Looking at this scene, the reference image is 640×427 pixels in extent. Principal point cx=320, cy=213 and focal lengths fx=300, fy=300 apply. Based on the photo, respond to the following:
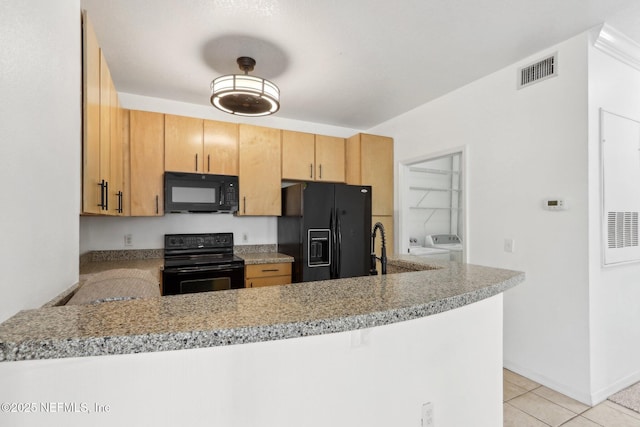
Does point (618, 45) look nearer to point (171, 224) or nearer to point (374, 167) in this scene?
point (374, 167)

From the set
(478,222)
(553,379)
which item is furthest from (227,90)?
(553,379)

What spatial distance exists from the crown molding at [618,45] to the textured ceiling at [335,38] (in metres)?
0.05

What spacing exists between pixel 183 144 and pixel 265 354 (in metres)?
2.87

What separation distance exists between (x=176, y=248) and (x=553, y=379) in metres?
3.56

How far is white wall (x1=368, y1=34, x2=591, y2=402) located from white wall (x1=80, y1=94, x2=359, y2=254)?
2277 mm

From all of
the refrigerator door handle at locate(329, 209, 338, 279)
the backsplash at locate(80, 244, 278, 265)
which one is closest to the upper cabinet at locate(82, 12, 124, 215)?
the backsplash at locate(80, 244, 278, 265)

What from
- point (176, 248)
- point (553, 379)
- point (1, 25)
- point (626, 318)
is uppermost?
point (1, 25)

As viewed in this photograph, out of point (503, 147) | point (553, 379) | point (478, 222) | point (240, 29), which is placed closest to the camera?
point (240, 29)

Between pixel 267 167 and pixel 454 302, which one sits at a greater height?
pixel 267 167

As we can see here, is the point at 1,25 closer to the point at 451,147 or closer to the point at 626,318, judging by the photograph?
the point at 451,147

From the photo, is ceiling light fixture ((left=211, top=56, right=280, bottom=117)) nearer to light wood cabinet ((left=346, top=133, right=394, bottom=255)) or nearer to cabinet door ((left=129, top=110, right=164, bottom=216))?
cabinet door ((left=129, top=110, right=164, bottom=216))

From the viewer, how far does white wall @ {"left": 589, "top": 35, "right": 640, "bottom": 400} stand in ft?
6.86

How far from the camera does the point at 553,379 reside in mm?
2236

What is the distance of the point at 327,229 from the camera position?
3.27 metres
